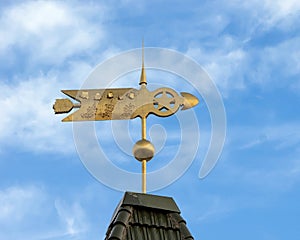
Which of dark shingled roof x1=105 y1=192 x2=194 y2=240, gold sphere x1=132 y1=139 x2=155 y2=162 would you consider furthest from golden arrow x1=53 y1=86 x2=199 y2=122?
dark shingled roof x1=105 y1=192 x2=194 y2=240

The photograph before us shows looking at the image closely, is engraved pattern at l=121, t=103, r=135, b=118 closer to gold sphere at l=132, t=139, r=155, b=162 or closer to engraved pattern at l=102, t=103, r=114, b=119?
engraved pattern at l=102, t=103, r=114, b=119

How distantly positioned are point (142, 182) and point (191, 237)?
41.3 inches

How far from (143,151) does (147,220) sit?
968 mm

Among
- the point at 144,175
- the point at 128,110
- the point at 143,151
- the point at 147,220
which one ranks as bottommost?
the point at 147,220

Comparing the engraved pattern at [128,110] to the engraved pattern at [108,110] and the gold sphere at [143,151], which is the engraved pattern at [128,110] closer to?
the engraved pattern at [108,110]

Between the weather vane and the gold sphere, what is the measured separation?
280 millimetres

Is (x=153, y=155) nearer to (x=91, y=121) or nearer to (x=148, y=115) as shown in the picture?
A: (x=148, y=115)

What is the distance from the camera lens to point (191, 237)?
21.6 ft

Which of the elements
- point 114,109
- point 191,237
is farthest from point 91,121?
point 191,237

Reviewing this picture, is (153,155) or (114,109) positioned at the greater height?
(114,109)

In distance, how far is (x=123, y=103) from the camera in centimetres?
770

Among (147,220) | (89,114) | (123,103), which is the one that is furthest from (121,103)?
(147,220)

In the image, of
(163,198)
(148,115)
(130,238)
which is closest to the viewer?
(130,238)

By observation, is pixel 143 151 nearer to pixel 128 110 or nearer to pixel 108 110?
pixel 128 110
